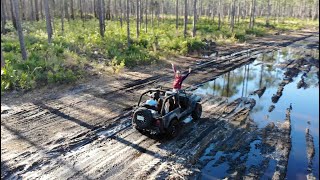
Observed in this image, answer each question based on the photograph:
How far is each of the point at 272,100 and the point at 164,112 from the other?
730 cm

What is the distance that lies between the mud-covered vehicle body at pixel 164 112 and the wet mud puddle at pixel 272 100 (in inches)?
51.2

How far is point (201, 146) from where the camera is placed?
9016 millimetres

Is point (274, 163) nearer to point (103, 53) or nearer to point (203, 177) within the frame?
point (203, 177)

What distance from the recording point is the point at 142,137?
9.41 metres

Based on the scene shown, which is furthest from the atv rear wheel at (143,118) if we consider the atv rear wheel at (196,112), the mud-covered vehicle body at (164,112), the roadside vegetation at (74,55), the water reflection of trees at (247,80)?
the water reflection of trees at (247,80)

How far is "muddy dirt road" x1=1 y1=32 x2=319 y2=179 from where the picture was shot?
302 inches

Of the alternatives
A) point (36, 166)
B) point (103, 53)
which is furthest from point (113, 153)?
point (103, 53)

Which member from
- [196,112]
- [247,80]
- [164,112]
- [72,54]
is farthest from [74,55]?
[164,112]

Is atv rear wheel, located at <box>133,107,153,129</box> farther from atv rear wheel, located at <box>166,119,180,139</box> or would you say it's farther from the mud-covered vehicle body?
atv rear wheel, located at <box>166,119,180,139</box>

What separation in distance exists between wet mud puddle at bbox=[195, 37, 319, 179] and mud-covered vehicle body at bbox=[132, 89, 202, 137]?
4.27 ft

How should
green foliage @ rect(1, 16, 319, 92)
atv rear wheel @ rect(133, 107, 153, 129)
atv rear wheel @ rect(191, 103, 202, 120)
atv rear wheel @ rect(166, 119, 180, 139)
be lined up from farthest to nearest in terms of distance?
1. green foliage @ rect(1, 16, 319, 92)
2. atv rear wheel @ rect(191, 103, 202, 120)
3. atv rear wheel @ rect(166, 119, 180, 139)
4. atv rear wheel @ rect(133, 107, 153, 129)

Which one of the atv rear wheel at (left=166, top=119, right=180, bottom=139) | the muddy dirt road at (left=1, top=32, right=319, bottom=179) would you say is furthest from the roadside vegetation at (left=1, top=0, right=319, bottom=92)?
the atv rear wheel at (left=166, top=119, right=180, bottom=139)

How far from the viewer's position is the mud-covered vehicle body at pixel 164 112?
8766mm

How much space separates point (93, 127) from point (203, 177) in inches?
162
